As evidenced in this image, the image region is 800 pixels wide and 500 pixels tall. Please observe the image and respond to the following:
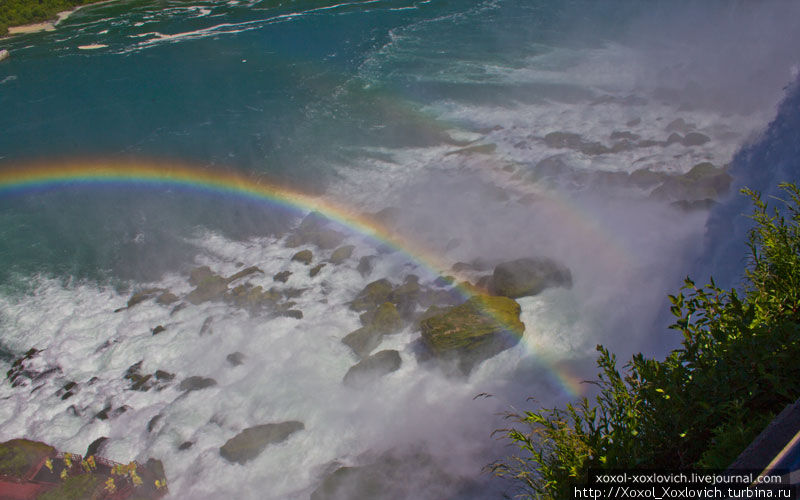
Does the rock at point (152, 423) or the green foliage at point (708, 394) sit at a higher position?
the green foliage at point (708, 394)

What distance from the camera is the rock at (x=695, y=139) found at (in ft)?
56.7

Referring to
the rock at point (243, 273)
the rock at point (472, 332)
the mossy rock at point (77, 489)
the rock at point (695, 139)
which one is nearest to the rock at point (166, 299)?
the rock at point (243, 273)

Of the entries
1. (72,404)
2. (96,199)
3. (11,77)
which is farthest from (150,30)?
(72,404)

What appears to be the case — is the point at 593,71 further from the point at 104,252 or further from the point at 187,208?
the point at 104,252

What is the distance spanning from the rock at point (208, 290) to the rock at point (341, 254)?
10.6 feet

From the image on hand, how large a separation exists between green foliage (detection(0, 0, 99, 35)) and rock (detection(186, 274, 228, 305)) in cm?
3909

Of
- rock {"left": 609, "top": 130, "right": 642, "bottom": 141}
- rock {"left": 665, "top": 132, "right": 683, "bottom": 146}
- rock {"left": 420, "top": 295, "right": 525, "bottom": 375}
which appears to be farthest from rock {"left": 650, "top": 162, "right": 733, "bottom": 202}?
rock {"left": 420, "top": 295, "right": 525, "bottom": 375}

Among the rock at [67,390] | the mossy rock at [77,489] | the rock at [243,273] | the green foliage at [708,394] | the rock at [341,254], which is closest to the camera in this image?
the green foliage at [708,394]

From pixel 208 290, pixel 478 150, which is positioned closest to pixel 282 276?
pixel 208 290

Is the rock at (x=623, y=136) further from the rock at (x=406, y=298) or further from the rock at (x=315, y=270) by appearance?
the rock at (x=315, y=270)

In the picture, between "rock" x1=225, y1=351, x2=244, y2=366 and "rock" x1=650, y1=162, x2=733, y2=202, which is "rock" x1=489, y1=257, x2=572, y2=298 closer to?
"rock" x1=650, y1=162, x2=733, y2=202

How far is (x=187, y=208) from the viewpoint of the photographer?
19.1 m

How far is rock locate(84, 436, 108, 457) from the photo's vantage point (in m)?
10.2

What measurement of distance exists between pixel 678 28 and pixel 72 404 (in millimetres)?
35657
